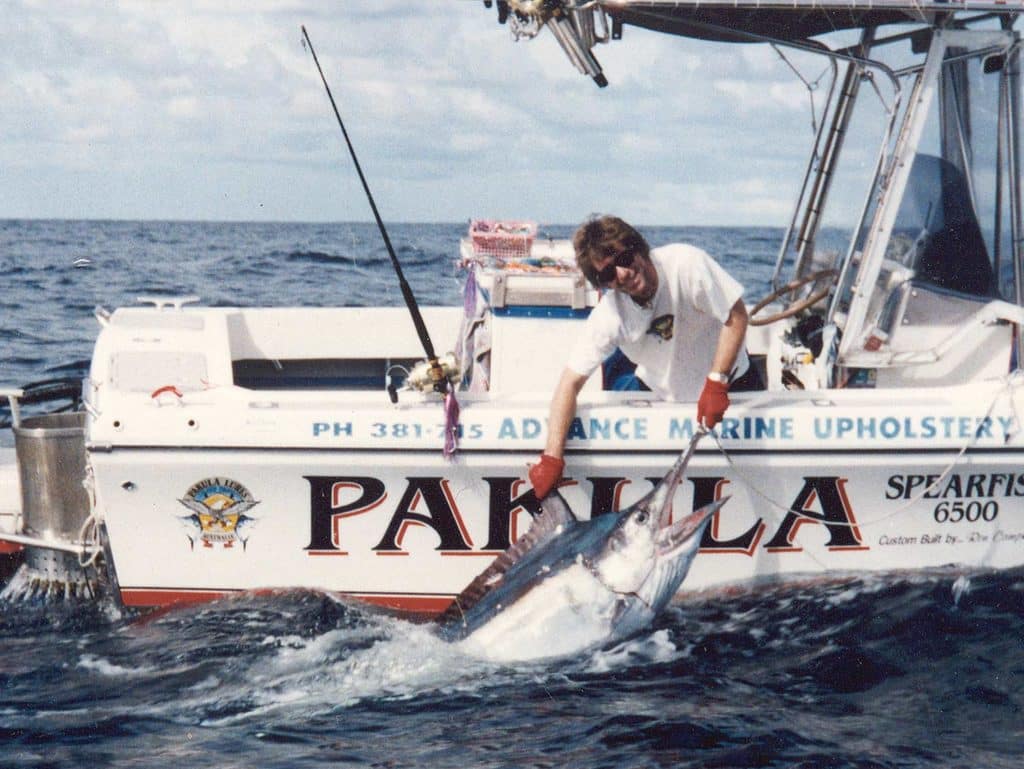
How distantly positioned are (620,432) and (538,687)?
103cm

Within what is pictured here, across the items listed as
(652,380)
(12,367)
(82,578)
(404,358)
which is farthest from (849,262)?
(12,367)

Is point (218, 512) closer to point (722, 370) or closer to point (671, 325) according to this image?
point (671, 325)

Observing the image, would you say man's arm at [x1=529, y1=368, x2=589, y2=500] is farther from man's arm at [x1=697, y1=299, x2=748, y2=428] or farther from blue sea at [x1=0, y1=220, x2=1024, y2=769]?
blue sea at [x1=0, y1=220, x2=1024, y2=769]

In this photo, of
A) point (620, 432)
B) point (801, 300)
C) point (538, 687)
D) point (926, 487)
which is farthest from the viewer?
point (801, 300)

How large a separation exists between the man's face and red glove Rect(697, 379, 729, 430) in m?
0.44

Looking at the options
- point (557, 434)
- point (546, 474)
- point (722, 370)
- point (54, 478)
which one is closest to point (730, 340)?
point (722, 370)

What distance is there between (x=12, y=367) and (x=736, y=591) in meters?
8.23

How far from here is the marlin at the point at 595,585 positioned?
14.0 ft

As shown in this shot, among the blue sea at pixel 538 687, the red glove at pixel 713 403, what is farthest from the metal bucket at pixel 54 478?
the red glove at pixel 713 403

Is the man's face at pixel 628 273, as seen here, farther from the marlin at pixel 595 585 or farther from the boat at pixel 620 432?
the marlin at pixel 595 585

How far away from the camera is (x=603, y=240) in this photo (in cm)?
435

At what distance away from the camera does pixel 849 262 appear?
5844mm

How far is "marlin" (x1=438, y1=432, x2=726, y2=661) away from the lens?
4277mm

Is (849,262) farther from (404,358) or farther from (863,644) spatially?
(404,358)
